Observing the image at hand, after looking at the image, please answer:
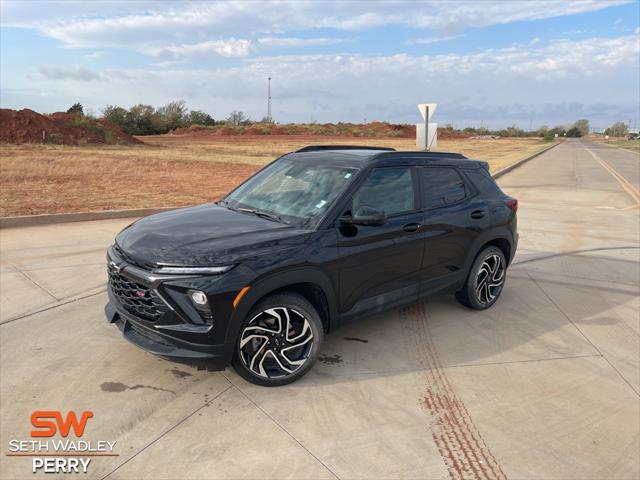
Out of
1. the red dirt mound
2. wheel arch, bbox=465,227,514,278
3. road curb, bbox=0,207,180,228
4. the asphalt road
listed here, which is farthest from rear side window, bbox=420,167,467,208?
the red dirt mound

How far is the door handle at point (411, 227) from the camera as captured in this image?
172 inches

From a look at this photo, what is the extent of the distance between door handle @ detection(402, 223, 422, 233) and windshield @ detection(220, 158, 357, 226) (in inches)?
26.6

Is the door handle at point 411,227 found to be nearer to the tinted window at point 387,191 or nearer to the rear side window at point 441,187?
the tinted window at point 387,191

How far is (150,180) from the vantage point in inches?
640

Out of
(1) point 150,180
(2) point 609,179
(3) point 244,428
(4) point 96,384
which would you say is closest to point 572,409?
(3) point 244,428

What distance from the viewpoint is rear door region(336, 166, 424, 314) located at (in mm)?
3965

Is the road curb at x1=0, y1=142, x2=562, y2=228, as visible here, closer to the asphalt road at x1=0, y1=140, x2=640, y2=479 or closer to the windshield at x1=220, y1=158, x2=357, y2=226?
the asphalt road at x1=0, y1=140, x2=640, y2=479

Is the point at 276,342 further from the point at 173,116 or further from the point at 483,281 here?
the point at 173,116

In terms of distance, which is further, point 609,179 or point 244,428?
point 609,179

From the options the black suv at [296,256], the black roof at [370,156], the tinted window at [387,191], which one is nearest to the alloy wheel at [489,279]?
the black suv at [296,256]

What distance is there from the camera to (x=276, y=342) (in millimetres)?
3664

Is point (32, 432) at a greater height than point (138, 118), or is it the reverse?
point (138, 118)

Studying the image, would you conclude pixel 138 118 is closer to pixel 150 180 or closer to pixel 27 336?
pixel 150 180

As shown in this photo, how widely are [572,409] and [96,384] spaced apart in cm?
346
